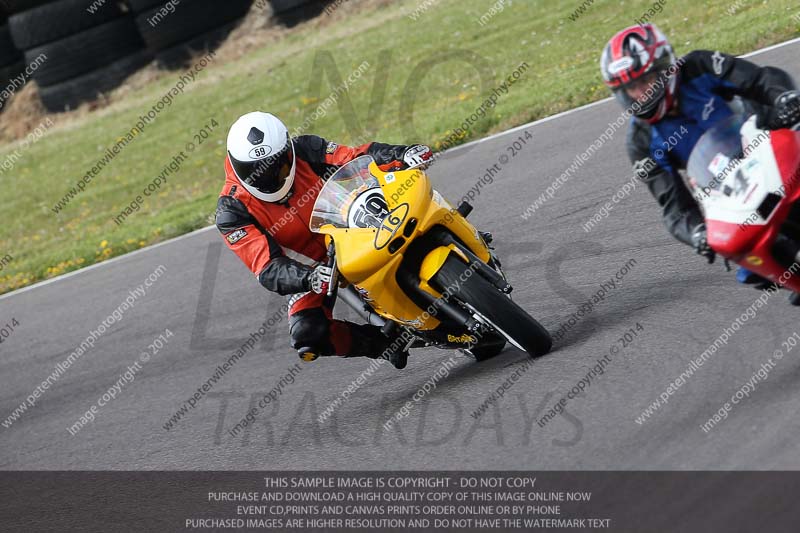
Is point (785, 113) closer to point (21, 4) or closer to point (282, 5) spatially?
point (282, 5)

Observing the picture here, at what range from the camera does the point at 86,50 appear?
909 inches

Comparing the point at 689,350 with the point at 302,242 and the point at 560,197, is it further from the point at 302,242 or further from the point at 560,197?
the point at 560,197

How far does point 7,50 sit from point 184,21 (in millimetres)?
4278

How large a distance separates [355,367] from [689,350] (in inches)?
108

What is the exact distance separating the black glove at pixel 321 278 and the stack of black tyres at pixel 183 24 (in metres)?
18.1

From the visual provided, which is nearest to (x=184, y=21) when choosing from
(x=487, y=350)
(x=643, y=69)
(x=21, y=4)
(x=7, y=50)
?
(x=21, y=4)

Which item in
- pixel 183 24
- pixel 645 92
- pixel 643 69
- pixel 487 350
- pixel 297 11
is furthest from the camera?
pixel 297 11

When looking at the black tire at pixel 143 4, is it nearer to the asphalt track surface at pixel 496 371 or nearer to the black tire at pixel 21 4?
the black tire at pixel 21 4

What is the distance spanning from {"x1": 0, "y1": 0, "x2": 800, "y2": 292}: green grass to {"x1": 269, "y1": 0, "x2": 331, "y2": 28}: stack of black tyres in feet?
2.00
